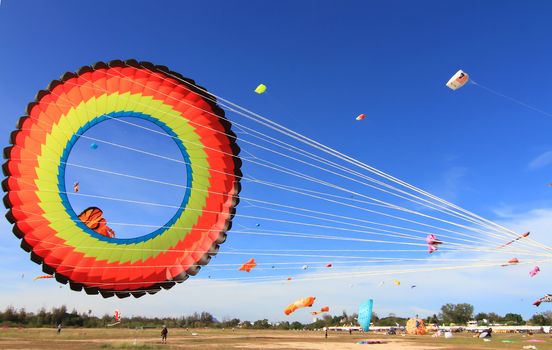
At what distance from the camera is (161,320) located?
118 m

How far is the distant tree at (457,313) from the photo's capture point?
14138cm

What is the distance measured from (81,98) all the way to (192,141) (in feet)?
9.95

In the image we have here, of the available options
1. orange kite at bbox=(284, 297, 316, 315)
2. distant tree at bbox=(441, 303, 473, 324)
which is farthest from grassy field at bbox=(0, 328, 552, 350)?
distant tree at bbox=(441, 303, 473, 324)

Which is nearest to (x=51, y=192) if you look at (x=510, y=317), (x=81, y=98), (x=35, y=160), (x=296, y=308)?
(x=35, y=160)

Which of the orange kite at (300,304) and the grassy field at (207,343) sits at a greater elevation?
the orange kite at (300,304)

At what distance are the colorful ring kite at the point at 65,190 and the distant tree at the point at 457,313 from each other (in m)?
149

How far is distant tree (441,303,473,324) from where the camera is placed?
14138cm

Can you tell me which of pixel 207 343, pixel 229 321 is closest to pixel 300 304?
pixel 207 343

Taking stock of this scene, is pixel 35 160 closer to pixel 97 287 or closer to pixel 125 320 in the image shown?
pixel 97 287

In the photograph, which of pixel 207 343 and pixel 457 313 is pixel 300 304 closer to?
pixel 207 343

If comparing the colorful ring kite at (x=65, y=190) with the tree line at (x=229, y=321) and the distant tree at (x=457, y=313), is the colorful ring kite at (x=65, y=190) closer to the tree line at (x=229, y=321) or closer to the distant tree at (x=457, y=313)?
the tree line at (x=229, y=321)

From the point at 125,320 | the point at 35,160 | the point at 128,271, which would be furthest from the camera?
the point at 125,320

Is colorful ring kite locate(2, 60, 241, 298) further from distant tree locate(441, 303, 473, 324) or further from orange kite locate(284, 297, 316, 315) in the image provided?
distant tree locate(441, 303, 473, 324)

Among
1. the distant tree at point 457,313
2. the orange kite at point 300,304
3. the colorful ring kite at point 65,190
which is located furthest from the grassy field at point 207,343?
the distant tree at point 457,313
